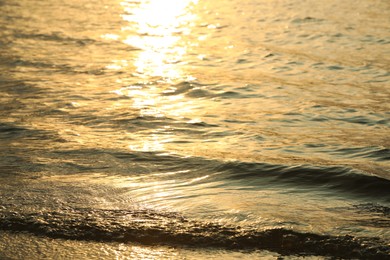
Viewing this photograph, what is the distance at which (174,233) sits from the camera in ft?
14.9

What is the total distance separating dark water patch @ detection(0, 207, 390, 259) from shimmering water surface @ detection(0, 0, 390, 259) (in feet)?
0.04

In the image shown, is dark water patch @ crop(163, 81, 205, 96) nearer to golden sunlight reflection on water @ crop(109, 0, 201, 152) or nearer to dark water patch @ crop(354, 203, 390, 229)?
golden sunlight reflection on water @ crop(109, 0, 201, 152)

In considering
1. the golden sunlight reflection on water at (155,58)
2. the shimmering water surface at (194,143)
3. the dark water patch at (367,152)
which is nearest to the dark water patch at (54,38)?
the shimmering water surface at (194,143)

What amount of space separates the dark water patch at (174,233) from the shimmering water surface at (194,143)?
0.04 feet

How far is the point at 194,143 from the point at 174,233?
267 cm

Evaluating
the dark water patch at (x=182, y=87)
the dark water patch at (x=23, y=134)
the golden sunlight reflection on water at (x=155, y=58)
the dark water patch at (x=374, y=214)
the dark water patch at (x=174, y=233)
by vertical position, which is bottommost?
the dark water patch at (x=182, y=87)

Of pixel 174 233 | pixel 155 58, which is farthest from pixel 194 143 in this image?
pixel 155 58

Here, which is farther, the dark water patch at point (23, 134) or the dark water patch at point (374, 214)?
the dark water patch at point (23, 134)

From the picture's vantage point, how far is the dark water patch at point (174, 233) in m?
4.34

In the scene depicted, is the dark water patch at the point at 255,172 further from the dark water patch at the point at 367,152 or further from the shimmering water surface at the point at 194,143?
the dark water patch at the point at 367,152

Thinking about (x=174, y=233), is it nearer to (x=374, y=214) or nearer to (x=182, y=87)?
(x=374, y=214)

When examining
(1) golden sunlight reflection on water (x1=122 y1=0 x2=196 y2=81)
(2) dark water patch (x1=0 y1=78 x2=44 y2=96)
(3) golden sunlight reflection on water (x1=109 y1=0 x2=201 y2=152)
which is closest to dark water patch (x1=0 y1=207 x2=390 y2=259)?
(3) golden sunlight reflection on water (x1=109 y1=0 x2=201 y2=152)

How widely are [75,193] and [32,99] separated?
3.77 m

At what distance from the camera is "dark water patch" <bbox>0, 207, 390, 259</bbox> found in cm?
434
